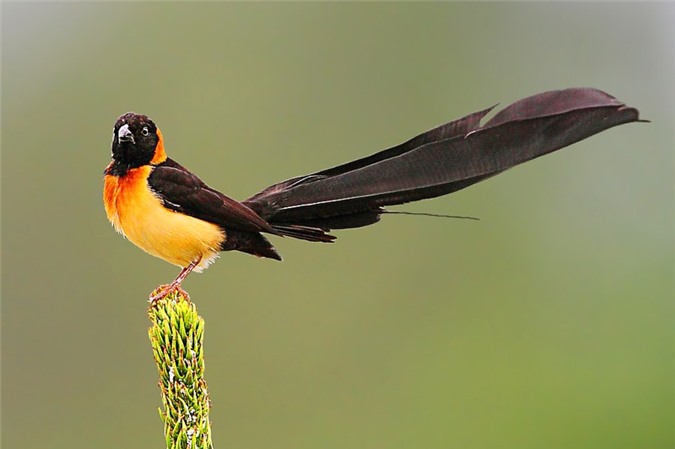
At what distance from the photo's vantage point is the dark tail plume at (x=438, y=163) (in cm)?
97

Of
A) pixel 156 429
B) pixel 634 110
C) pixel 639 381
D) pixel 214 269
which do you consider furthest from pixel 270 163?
pixel 634 110

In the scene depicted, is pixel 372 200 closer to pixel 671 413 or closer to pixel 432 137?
pixel 432 137

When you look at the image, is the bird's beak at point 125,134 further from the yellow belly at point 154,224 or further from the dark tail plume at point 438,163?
the dark tail plume at point 438,163

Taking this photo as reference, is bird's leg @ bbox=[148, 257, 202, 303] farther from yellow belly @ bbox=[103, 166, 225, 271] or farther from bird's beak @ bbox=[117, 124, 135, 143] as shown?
bird's beak @ bbox=[117, 124, 135, 143]

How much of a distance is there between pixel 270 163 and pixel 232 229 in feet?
5.45

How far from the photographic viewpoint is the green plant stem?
1005 millimetres

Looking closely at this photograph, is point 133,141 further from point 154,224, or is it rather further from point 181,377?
point 181,377

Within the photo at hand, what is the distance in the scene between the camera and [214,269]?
2566 mm

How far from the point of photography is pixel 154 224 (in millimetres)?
1034

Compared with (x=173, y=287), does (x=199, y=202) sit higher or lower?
higher

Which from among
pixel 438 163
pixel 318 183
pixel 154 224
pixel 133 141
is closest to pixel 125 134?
pixel 133 141

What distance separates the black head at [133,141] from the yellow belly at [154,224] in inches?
0.6

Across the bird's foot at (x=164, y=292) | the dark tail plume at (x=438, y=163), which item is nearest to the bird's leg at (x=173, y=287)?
the bird's foot at (x=164, y=292)

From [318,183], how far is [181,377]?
0.31 meters
